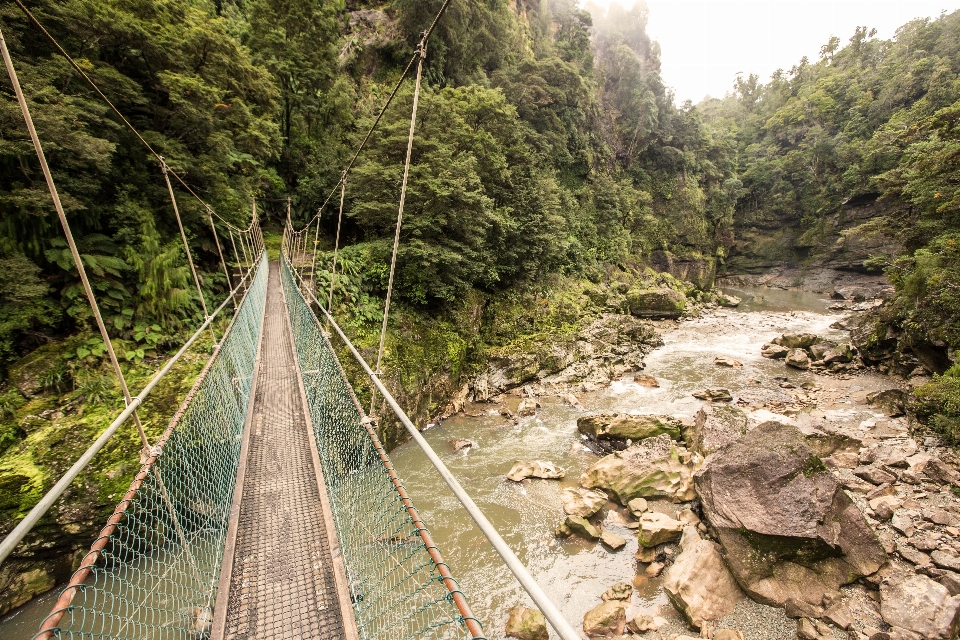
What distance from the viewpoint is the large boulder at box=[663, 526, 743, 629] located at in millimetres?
3271

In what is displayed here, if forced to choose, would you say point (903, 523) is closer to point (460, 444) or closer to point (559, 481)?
point (559, 481)

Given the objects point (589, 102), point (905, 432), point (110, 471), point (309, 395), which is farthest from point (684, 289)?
point (110, 471)

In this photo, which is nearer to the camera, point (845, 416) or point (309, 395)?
point (309, 395)

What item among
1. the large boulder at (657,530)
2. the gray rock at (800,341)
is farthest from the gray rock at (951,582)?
the gray rock at (800,341)

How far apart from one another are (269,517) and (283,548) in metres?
0.27

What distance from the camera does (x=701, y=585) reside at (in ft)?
11.2

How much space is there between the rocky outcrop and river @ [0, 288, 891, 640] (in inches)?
4.0

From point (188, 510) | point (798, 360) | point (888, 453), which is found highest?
point (798, 360)

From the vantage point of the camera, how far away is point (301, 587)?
173 cm

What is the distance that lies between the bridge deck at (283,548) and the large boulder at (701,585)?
3189mm

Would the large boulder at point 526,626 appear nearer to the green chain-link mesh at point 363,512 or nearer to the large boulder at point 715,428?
the green chain-link mesh at point 363,512

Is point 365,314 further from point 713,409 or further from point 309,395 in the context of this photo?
point 713,409

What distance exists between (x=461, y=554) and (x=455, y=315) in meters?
4.94

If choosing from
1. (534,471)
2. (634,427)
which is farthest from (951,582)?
(534,471)
